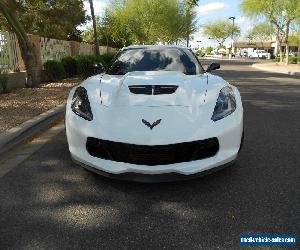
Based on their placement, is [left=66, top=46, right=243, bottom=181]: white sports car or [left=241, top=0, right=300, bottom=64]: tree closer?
[left=66, top=46, right=243, bottom=181]: white sports car

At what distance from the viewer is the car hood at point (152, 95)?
3678 millimetres

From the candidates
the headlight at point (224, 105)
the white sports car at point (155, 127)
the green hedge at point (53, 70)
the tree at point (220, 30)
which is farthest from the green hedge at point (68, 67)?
the tree at point (220, 30)

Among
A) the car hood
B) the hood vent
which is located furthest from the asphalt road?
the hood vent

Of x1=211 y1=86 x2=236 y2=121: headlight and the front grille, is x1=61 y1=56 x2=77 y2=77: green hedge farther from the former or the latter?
the front grille

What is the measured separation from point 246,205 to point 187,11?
56.8m

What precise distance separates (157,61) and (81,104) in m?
1.77

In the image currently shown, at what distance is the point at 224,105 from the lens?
12.4 ft

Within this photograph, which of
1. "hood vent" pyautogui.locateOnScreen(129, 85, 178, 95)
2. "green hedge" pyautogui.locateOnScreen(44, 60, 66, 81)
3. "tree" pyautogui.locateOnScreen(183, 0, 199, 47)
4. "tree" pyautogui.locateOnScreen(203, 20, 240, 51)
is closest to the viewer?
"hood vent" pyautogui.locateOnScreen(129, 85, 178, 95)

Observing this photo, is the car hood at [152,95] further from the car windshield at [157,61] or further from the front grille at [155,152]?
the car windshield at [157,61]

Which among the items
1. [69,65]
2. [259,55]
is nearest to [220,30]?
[259,55]

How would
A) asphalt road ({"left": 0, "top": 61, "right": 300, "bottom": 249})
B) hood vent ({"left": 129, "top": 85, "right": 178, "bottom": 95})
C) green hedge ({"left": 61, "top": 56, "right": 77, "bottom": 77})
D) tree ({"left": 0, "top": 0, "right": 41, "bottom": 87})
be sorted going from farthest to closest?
1. green hedge ({"left": 61, "top": 56, "right": 77, "bottom": 77})
2. tree ({"left": 0, "top": 0, "right": 41, "bottom": 87})
3. hood vent ({"left": 129, "top": 85, "right": 178, "bottom": 95})
4. asphalt road ({"left": 0, "top": 61, "right": 300, "bottom": 249})

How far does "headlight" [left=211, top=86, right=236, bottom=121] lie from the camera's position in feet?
11.9

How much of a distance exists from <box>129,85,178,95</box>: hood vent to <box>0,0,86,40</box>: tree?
95.6 feet

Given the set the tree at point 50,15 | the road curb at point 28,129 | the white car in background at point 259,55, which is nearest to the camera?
the road curb at point 28,129
